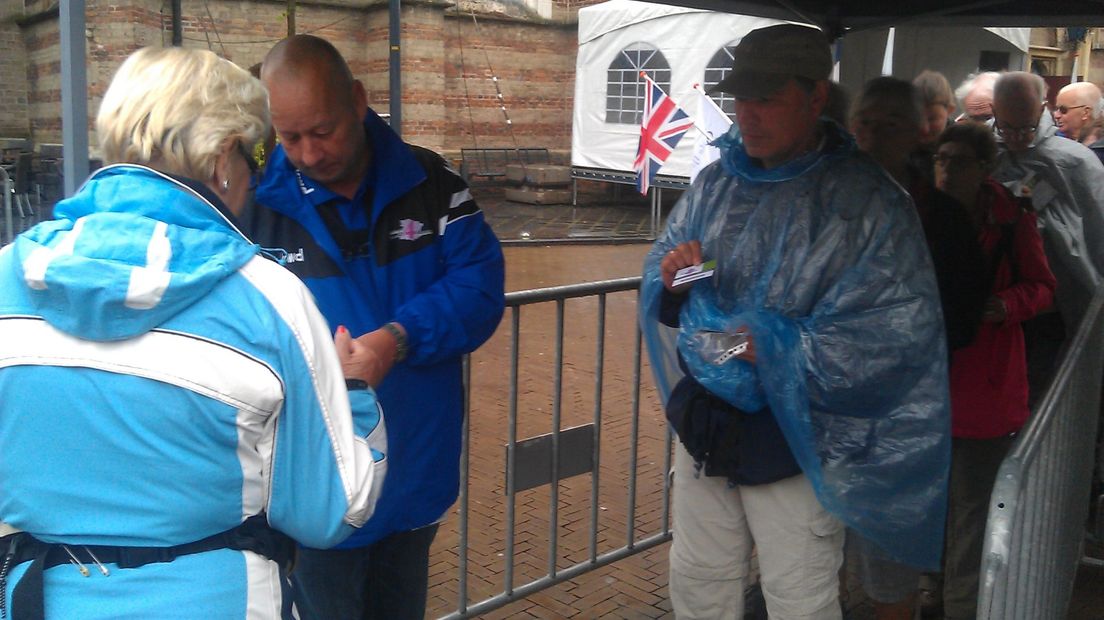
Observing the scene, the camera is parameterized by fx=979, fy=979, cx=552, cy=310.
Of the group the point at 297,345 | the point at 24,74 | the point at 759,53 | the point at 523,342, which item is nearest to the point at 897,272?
the point at 759,53

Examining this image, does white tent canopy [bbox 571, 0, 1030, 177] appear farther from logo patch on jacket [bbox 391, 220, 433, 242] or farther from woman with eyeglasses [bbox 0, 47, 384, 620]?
woman with eyeglasses [bbox 0, 47, 384, 620]

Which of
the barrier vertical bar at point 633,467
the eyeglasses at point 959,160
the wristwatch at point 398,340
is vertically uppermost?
the eyeglasses at point 959,160

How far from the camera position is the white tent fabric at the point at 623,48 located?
1599 centimetres

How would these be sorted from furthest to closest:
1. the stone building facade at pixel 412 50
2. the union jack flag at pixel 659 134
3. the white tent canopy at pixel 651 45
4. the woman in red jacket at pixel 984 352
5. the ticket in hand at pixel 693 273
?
1. the stone building facade at pixel 412 50
2. the white tent canopy at pixel 651 45
3. the union jack flag at pixel 659 134
4. the woman in red jacket at pixel 984 352
5. the ticket in hand at pixel 693 273

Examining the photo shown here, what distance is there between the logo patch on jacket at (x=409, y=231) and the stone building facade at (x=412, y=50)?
11.4 m

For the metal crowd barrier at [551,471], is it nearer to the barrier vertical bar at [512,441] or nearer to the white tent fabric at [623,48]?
the barrier vertical bar at [512,441]

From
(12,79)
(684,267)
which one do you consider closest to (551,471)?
(684,267)

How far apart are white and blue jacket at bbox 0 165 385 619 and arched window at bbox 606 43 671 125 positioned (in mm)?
15650

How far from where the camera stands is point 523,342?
852 centimetres

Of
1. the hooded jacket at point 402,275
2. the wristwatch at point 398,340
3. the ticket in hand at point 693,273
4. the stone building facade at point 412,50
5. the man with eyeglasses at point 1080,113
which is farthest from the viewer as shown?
the stone building facade at point 412,50

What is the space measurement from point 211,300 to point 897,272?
1.70 m

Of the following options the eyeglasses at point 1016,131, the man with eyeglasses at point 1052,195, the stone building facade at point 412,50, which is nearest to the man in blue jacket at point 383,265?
the man with eyeglasses at point 1052,195

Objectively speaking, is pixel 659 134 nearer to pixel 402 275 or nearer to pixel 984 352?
pixel 984 352

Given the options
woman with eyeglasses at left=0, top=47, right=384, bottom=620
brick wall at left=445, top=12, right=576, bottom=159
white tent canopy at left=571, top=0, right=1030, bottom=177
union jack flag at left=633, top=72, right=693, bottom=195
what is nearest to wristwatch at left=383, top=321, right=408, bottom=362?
woman with eyeglasses at left=0, top=47, right=384, bottom=620
